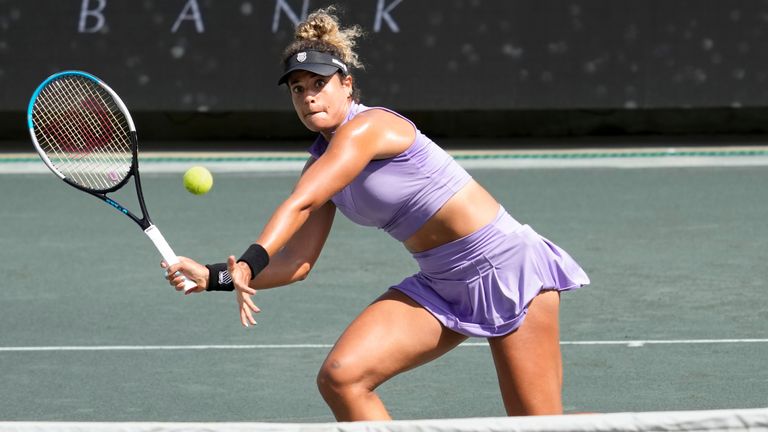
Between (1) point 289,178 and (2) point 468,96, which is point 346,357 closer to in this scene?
(1) point 289,178

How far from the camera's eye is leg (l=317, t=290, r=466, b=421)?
380 cm

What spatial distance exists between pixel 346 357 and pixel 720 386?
8.11 feet

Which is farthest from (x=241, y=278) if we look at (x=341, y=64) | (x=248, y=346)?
(x=248, y=346)

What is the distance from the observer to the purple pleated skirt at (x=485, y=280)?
407cm

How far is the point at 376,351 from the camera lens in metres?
3.89

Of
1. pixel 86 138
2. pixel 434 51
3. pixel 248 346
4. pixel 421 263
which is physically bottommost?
pixel 434 51

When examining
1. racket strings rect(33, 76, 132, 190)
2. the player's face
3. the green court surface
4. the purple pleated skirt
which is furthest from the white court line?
the player's face

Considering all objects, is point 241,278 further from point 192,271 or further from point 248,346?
point 248,346

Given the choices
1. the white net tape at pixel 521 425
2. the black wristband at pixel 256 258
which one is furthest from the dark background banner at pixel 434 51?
the white net tape at pixel 521 425

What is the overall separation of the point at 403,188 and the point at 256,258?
0.64m

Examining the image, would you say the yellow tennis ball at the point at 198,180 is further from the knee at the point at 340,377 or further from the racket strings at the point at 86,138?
the knee at the point at 340,377

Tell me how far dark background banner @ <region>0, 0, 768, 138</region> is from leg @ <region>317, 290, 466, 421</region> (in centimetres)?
977

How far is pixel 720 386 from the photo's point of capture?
19.0 feet

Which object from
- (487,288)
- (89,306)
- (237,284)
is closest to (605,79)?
(89,306)
